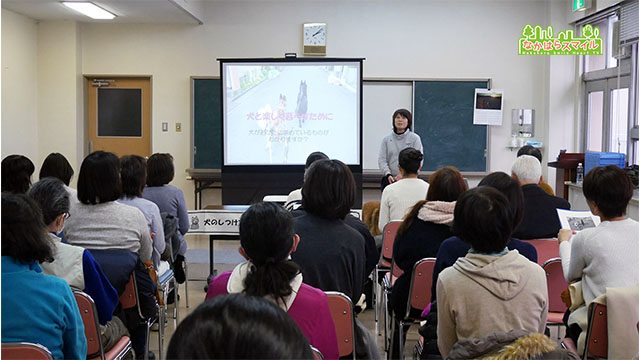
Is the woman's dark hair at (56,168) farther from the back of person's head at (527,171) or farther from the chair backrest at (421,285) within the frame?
the back of person's head at (527,171)

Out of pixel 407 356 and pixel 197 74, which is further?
pixel 197 74

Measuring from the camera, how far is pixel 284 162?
7.87 metres

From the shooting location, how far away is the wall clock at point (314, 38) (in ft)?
27.7

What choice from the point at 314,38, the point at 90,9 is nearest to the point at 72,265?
the point at 90,9

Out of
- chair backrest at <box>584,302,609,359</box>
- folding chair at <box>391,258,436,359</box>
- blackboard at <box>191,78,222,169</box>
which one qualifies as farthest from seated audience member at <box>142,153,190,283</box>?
blackboard at <box>191,78,222,169</box>

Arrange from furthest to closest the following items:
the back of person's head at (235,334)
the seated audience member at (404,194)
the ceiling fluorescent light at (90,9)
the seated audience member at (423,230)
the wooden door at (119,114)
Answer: the wooden door at (119,114), the ceiling fluorescent light at (90,9), the seated audience member at (404,194), the seated audience member at (423,230), the back of person's head at (235,334)

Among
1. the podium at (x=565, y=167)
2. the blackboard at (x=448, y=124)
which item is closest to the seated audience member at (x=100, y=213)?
the podium at (x=565, y=167)

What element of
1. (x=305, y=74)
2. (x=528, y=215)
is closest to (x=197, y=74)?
(x=305, y=74)

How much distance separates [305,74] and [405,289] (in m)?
4.78

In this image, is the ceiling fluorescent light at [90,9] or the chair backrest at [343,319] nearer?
the chair backrest at [343,319]

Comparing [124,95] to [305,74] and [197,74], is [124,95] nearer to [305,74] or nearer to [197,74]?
[197,74]

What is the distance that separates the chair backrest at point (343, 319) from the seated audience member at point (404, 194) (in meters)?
1.97

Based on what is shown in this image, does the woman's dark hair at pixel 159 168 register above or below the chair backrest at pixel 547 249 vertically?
above

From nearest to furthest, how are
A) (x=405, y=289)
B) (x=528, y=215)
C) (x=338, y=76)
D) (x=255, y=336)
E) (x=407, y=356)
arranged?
(x=255, y=336), (x=405, y=289), (x=528, y=215), (x=407, y=356), (x=338, y=76)
